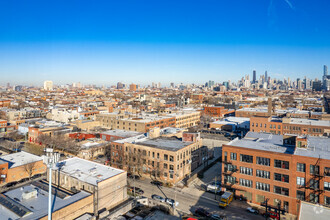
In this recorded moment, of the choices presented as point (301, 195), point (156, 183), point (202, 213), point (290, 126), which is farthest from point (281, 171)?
point (290, 126)

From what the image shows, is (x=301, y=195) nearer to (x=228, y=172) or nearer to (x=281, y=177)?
(x=281, y=177)

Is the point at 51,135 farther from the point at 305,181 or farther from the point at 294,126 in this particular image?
the point at 294,126

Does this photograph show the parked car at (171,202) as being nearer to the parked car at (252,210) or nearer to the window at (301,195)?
the parked car at (252,210)

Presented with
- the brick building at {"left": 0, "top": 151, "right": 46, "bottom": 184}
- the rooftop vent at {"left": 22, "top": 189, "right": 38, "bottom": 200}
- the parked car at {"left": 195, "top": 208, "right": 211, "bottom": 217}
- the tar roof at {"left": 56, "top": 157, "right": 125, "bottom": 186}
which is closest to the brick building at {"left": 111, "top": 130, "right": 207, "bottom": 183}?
the tar roof at {"left": 56, "top": 157, "right": 125, "bottom": 186}

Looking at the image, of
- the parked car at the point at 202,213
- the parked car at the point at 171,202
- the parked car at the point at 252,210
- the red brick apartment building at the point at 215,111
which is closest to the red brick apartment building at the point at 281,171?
the parked car at the point at 252,210

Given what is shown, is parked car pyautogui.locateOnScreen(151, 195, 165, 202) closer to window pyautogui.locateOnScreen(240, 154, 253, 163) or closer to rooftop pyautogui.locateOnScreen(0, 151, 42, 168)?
window pyautogui.locateOnScreen(240, 154, 253, 163)

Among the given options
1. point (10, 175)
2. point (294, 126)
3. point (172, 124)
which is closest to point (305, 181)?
point (294, 126)
